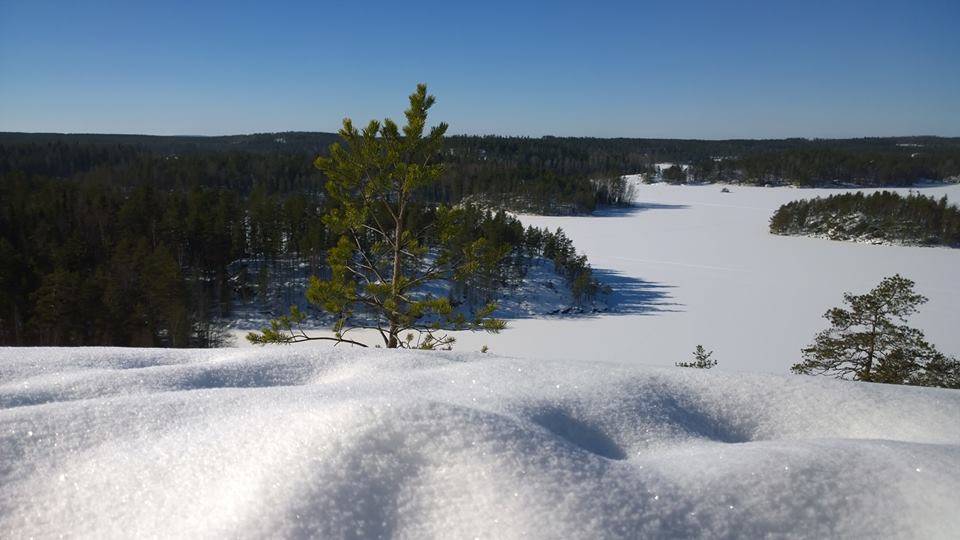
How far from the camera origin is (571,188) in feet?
355

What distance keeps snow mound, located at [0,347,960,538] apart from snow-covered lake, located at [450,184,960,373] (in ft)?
28.7

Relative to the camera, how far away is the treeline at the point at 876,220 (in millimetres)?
76125

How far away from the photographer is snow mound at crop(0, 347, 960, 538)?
5.26 feet

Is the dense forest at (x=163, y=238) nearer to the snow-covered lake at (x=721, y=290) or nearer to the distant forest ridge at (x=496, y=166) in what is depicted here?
the distant forest ridge at (x=496, y=166)

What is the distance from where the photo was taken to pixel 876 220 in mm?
79188

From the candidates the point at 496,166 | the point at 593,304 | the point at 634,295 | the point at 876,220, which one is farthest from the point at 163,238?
the point at 496,166

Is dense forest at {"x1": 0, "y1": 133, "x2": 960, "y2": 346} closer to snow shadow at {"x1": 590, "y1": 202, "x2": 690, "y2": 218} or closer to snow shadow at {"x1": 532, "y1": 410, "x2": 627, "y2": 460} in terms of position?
snow shadow at {"x1": 590, "y1": 202, "x2": 690, "y2": 218}

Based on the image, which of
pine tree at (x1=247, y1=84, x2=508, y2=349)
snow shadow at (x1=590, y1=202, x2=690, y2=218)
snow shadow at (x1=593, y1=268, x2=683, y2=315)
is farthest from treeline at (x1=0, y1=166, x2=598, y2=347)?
snow shadow at (x1=590, y1=202, x2=690, y2=218)

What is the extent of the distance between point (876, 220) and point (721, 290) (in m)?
47.0

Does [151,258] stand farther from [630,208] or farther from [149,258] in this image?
[630,208]

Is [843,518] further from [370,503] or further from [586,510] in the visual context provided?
[370,503]

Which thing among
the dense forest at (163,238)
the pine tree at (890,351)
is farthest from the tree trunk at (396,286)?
the pine tree at (890,351)

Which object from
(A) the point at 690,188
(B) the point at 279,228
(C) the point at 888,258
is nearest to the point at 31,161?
(B) the point at 279,228

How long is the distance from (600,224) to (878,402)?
308ft
